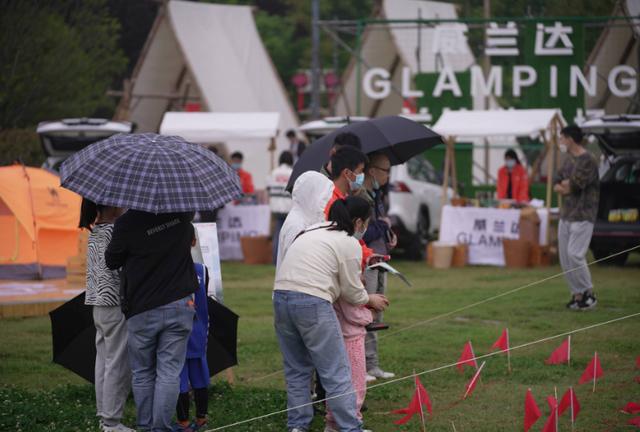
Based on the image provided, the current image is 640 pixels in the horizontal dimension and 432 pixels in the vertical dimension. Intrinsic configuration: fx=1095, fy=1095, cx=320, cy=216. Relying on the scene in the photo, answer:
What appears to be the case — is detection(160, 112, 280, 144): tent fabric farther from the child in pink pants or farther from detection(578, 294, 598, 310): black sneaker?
the child in pink pants

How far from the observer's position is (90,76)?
25109 mm

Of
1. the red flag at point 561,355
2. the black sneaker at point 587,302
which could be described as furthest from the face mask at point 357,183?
the black sneaker at point 587,302

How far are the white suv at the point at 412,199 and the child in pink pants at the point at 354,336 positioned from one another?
36.3 ft

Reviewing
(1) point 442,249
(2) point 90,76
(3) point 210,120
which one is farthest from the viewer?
(2) point 90,76

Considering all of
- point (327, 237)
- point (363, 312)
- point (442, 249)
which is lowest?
point (442, 249)

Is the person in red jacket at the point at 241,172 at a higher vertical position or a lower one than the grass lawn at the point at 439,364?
higher

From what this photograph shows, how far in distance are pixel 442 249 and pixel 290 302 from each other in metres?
10.9

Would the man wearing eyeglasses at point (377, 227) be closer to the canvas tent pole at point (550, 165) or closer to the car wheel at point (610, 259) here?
the canvas tent pole at point (550, 165)

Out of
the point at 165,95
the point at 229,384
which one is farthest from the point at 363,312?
the point at 165,95

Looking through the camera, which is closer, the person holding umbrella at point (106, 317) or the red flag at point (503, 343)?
the person holding umbrella at point (106, 317)

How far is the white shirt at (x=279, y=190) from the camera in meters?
16.4

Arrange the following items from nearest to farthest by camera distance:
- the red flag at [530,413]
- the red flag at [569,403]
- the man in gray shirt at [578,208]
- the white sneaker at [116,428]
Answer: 1. the red flag at [530,413]
2. the red flag at [569,403]
3. the white sneaker at [116,428]
4. the man in gray shirt at [578,208]

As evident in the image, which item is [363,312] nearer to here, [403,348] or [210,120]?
[403,348]

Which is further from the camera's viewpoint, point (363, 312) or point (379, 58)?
point (379, 58)
